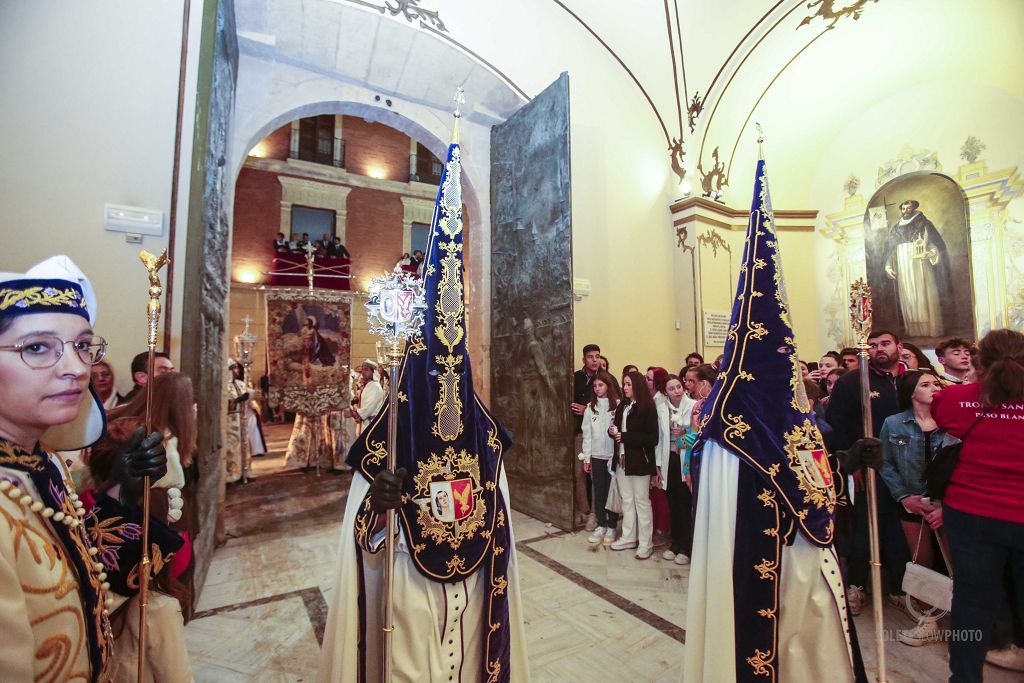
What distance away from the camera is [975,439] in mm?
2391

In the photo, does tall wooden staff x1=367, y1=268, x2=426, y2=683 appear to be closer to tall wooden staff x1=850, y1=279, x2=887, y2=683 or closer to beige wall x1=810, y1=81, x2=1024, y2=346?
tall wooden staff x1=850, y1=279, x2=887, y2=683

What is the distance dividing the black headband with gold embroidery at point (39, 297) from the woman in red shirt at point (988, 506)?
11.6 ft

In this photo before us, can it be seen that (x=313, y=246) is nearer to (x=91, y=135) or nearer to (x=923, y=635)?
(x=91, y=135)

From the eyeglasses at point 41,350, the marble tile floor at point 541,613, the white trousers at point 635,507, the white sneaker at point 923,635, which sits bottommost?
the marble tile floor at point 541,613

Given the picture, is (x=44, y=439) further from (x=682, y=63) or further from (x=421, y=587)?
(x=682, y=63)

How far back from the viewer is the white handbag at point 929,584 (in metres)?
2.86

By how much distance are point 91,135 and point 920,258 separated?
11181 millimetres

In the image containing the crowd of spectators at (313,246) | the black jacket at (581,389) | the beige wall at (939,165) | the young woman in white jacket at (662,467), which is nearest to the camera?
the young woman in white jacket at (662,467)

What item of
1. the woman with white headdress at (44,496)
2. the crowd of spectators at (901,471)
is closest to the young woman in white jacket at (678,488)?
the crowd of spectators at (901,471)

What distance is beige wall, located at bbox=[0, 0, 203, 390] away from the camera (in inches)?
130

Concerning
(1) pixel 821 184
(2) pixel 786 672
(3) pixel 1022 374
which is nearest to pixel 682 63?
(1) pixel 821 184

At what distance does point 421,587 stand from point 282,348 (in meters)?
13.3

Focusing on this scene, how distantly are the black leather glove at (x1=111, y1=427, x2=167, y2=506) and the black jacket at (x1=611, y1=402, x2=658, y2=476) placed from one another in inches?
147

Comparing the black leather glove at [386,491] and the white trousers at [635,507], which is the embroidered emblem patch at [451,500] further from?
the white trousers at [635,507]
